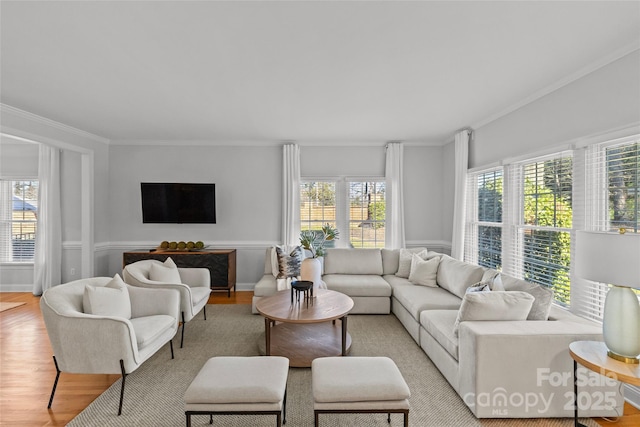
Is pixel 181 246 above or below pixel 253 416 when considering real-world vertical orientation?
above

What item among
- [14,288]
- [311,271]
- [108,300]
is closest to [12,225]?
[14,288]

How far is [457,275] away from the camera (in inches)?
141

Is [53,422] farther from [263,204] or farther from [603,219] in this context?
[603,219]

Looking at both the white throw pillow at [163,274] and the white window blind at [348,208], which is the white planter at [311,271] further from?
the white window blind at [348,208]

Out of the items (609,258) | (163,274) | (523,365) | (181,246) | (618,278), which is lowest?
(523,365)

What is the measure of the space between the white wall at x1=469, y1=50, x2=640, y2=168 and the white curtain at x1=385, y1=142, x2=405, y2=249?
165 centimetres

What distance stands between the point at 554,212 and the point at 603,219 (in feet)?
1.80

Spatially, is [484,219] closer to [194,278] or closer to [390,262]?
[390,262]

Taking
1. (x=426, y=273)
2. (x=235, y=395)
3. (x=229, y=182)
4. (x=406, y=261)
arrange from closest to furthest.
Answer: (x=235, y=395), (x=426, y=273), (x=406, y=261), (x=229, y=182)

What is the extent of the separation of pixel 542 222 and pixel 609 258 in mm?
1711

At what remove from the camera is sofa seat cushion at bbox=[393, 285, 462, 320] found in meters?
3.26

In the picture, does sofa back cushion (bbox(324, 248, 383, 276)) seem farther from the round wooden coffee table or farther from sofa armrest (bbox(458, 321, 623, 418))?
sofa armrest (bbox(458, 321, 623, 418))

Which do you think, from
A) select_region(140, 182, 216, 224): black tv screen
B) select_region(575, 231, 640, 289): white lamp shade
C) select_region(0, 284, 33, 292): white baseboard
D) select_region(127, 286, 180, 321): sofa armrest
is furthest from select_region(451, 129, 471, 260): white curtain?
select_region(0, 284, 33, 292): white baseboard

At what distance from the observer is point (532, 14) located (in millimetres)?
1885
